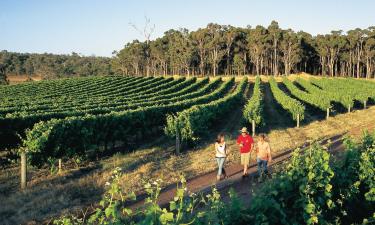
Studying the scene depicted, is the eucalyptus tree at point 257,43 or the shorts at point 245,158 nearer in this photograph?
the shorts at point 245,158

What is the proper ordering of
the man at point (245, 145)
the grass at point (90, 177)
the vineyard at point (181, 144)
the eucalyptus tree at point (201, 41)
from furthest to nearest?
the eucalyptus tree at point (201, 41) → the man at point (245, 145) → the grass at point (90, 177) → the vineyard at point (181, 144)

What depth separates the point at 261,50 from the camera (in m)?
102

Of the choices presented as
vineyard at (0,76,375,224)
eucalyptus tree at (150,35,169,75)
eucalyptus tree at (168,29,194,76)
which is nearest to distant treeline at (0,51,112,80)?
eucalyptus tree at (150,35,169,75)

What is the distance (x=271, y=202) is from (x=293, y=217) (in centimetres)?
95

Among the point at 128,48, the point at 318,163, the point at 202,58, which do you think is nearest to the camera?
the point at 318,163

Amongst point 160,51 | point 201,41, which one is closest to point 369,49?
point 201,41

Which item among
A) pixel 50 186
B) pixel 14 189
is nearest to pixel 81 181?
pixel 50 186

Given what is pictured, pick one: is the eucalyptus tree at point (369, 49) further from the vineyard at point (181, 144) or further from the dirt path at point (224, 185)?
the dirt path at point (224, 185)

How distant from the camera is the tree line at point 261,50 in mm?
102938

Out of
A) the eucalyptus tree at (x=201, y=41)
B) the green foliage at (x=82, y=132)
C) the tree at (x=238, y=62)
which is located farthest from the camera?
the tree at (x=238, y=62)

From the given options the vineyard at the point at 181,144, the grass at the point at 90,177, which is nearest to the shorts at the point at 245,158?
the grass at the point at 90,177

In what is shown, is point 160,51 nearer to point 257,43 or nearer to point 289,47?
point 257,43

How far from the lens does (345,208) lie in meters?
9.49

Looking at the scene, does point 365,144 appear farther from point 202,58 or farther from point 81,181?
point 202,58
